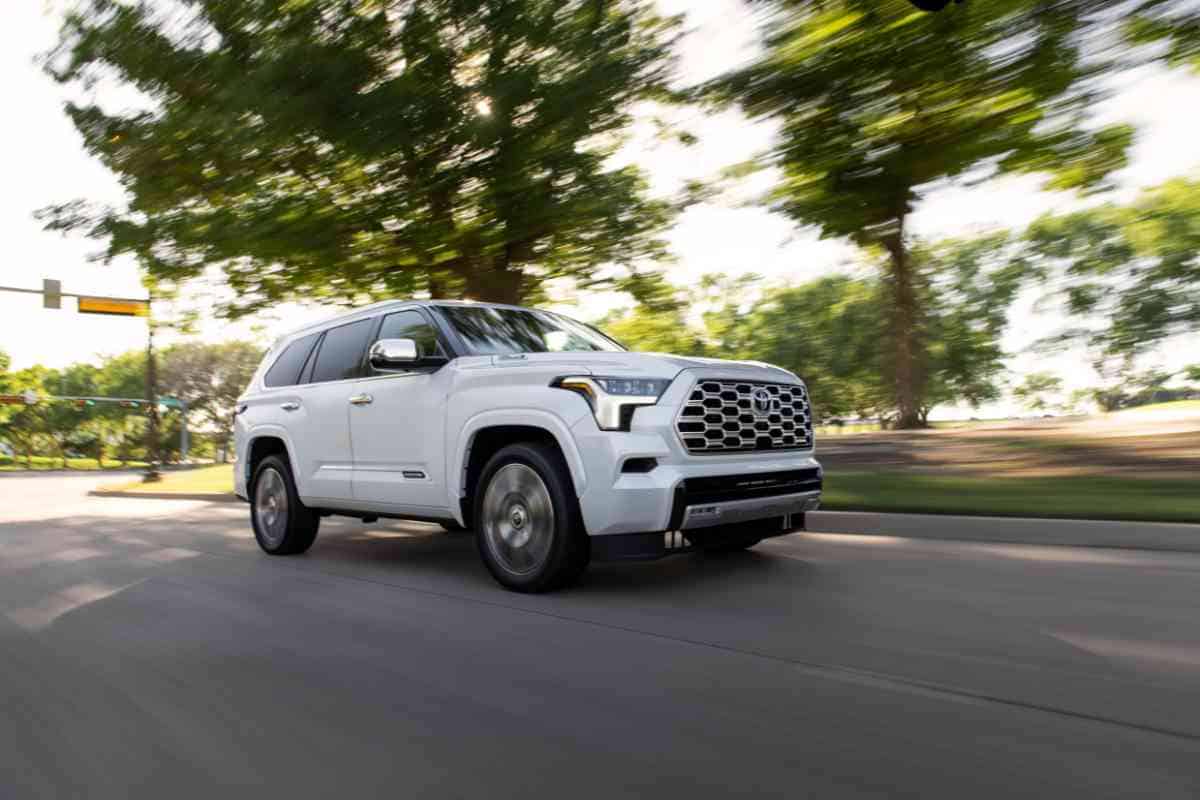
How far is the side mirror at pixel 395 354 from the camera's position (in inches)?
219

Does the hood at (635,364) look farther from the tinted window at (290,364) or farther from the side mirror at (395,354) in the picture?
the tinted window at (290,364)

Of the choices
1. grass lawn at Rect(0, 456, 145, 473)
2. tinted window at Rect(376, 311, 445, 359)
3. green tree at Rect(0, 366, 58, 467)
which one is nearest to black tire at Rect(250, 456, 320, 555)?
tinted window at Rect(376, 311, 445, 359)

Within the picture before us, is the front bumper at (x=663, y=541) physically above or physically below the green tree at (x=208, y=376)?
below

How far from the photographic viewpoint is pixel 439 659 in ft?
13.1

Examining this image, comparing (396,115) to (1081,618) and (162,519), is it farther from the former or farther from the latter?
(1081,618)

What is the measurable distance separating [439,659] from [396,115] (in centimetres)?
741

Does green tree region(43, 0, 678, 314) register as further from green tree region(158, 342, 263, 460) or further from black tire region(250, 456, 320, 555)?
green tree region(158, 342, 263, 460)

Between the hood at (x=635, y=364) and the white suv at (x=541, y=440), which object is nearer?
the white suv at (x=541, y=440)

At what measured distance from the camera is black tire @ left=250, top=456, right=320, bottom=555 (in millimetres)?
7254

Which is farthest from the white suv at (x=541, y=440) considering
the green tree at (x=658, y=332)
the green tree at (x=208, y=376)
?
the green tree at (x=208, y=376)

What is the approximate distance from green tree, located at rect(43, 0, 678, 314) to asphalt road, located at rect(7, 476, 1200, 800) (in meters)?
5.79

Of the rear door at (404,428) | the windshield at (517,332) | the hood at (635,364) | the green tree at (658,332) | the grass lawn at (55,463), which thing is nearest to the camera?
the hood at (635,364)

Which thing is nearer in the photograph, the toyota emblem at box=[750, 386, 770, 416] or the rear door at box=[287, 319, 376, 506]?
the toyota emblem at box=[750, 386, 770, 416]

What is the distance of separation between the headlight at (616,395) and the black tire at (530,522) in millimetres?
426
